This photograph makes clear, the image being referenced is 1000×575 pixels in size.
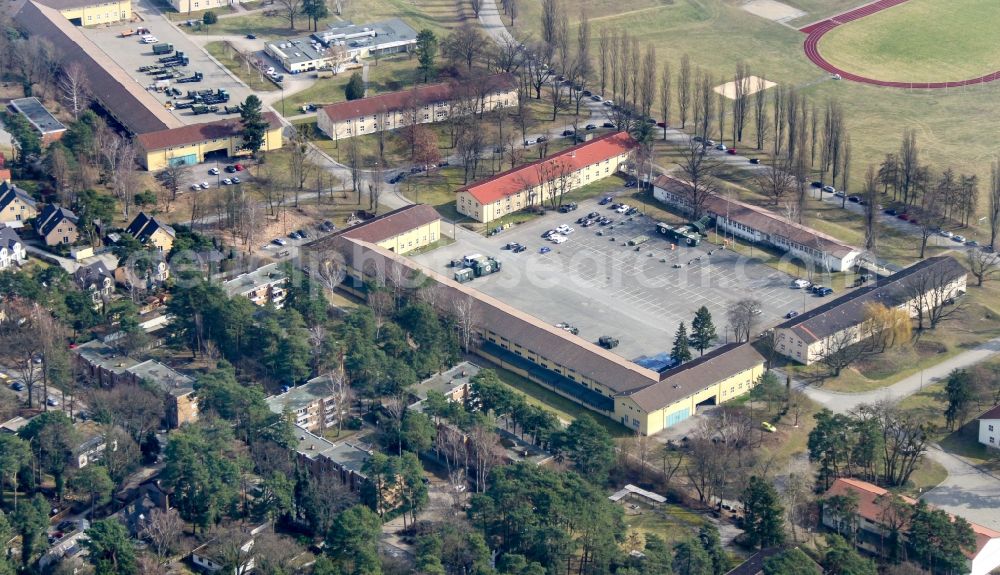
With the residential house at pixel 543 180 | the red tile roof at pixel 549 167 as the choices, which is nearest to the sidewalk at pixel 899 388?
the residential house at pixel 543 180

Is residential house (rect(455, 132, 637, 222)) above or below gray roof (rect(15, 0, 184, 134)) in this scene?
below

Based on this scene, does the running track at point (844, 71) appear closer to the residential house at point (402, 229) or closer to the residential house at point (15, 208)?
the residential house at point (402, 229)

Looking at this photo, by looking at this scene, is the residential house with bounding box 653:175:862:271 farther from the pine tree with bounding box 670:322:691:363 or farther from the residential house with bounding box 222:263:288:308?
the residential house with bounding box 222:263:288:308

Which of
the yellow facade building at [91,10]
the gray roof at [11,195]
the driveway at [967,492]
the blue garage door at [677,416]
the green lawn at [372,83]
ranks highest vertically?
the yellow facade building at [91,10]

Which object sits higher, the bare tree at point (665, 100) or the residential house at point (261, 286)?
the bare tree at point (665, 100)

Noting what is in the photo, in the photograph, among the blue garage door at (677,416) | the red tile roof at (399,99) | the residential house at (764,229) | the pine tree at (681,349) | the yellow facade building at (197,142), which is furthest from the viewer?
the red tile roof at (399,99)

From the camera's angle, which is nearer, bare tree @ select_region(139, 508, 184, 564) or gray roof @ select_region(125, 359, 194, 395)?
bare tree @ select_region(139, 508, 184, 564)

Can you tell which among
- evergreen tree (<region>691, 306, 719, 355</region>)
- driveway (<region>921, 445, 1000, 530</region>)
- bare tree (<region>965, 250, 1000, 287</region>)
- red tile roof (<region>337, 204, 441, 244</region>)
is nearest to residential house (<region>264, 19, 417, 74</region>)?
red tile roof (<region>337, 204, 441, 244</region>)
